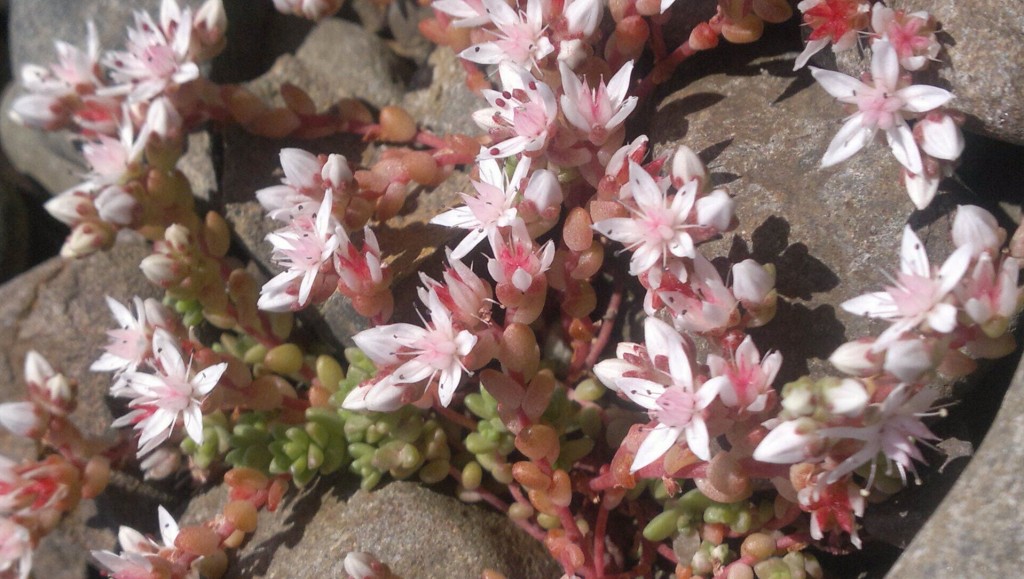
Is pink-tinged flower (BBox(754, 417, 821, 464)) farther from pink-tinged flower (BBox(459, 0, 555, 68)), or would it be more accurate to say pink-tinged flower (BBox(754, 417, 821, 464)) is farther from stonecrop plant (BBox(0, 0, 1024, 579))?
pink-tinged flower (BBox(459, 0, 555, 68))

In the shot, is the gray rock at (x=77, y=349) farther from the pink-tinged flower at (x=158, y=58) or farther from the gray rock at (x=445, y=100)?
the gray rock at (x=445, y=100)

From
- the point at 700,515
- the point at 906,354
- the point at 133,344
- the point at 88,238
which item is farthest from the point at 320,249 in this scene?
the point at 906,354

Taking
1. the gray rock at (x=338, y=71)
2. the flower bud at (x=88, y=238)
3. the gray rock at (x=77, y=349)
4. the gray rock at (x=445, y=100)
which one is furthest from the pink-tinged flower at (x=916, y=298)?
the gray rock at (x=77, y=349)

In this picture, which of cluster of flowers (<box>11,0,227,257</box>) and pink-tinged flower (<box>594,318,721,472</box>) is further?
cluster of flowers (<box>11,0,227,257</box>)

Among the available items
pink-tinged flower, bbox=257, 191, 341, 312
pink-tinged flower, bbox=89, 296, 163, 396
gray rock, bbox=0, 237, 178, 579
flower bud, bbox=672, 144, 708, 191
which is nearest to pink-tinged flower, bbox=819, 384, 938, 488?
flower bud, bbox=672, 144, 708, 191

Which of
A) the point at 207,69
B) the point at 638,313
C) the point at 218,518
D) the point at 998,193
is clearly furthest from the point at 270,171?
the point at 998,193

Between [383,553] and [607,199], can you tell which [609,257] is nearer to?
[607,199]

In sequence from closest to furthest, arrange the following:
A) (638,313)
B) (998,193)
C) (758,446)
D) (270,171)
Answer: (758,446) → (998,193) → (638,313) → (270,171)
